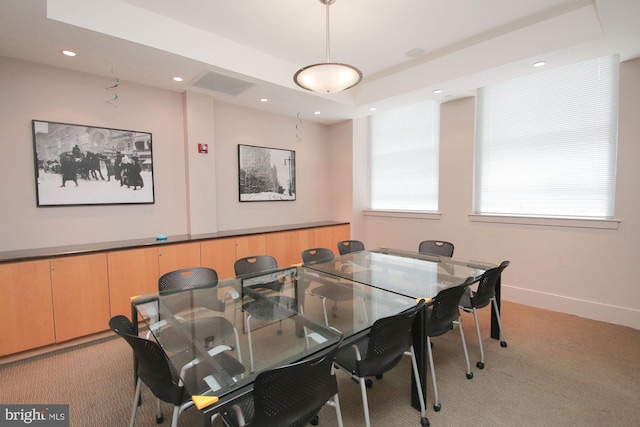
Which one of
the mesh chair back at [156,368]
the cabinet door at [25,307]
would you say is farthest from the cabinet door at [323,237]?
the mesh chair back at [156,368]

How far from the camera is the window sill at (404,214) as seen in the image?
4.55 meters

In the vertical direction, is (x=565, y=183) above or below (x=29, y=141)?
below

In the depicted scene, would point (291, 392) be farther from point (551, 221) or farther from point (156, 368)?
point (551, 221)

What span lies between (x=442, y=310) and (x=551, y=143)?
2903mm

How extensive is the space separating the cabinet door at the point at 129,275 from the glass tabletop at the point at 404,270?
1.74m

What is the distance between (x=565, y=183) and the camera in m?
3.51

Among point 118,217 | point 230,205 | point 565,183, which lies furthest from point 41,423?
point 565,183

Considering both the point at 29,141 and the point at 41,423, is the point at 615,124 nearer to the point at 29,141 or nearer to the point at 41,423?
the point at 41,423

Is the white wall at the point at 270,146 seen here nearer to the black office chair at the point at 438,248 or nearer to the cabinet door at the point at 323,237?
the cabinet door at the point at 323,237

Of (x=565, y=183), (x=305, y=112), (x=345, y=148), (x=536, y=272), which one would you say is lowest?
(x=536, y=272)

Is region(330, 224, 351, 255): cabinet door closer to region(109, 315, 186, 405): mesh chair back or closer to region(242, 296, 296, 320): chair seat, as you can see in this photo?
region(242, 296, 296, 320): chair seat

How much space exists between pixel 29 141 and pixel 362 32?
3.52 meters

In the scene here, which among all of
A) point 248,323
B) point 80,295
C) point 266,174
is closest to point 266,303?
point 248,323

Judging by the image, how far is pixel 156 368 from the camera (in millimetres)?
1444
